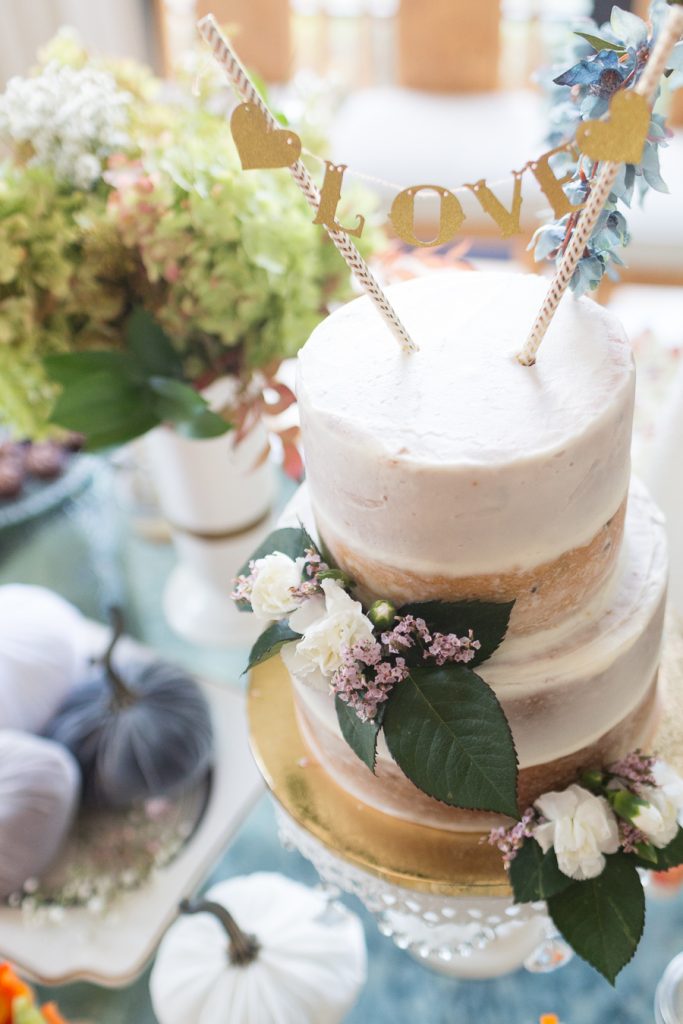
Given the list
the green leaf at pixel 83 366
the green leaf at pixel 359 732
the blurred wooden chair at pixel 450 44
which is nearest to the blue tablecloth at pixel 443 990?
the green leaf at pixel 359 732

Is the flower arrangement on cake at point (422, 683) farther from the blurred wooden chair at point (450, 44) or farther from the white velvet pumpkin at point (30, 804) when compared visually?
the blurred wooden chair at point (450, 44)

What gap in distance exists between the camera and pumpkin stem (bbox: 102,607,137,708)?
0.96 metres

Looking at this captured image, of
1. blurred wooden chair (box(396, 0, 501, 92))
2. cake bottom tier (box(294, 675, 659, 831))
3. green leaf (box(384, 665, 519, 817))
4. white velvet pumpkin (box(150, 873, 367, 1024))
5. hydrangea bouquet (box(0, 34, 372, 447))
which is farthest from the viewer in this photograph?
blurred wooden chair (box(396, 0, 501, 92))

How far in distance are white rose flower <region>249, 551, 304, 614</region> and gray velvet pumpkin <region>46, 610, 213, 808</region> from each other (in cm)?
40

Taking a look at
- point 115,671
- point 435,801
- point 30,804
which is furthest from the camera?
point 115,671

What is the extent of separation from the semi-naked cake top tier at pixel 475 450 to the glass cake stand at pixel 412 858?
0.68ft

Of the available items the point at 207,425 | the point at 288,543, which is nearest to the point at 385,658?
the point at 288,543

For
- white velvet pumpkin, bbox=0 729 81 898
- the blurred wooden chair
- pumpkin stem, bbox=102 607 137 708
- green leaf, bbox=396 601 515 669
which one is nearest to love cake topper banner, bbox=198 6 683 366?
green leaf, bbox=396 601 515 669

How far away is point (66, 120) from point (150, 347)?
25 cm

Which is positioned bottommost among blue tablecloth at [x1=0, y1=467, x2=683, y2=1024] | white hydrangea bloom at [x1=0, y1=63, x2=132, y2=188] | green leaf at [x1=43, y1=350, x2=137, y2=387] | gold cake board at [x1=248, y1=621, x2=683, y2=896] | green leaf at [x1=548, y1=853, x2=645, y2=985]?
blue tablecloth at [x1=0, y1=467, x2=683, y2=1024]

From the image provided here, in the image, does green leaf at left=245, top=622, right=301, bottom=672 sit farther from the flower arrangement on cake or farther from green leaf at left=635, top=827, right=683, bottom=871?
green leaf at left=635, top=827, right=683, bottom=871

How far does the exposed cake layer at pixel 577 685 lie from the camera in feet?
2.01

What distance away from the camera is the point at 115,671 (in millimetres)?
1015

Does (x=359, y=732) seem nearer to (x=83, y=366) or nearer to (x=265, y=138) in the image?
(x=265, y=138)
